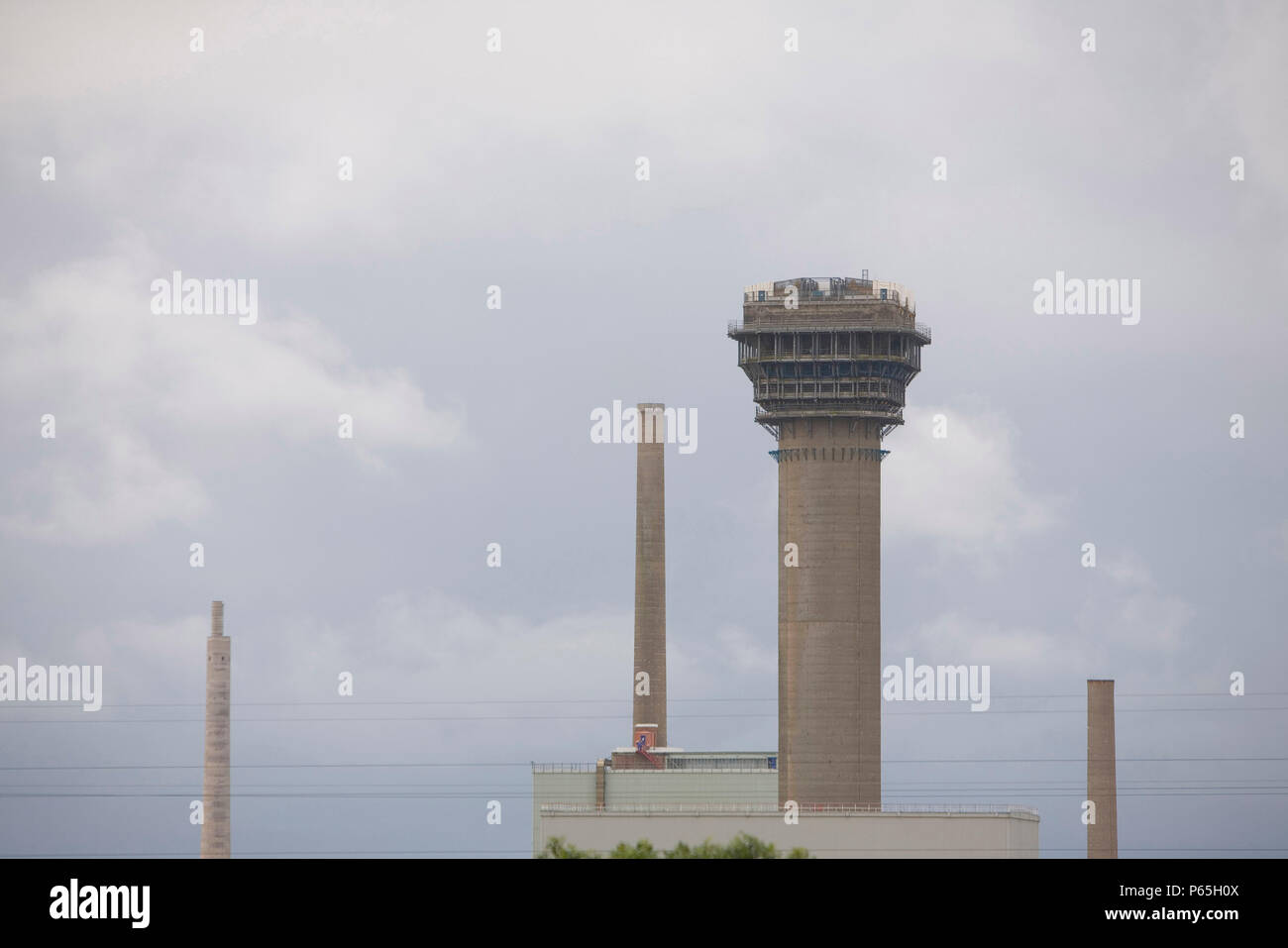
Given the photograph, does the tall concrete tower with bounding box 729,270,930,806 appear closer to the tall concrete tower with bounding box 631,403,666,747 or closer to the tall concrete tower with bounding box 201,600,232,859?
the tall concrete tower with bounding box 631,403,666,747

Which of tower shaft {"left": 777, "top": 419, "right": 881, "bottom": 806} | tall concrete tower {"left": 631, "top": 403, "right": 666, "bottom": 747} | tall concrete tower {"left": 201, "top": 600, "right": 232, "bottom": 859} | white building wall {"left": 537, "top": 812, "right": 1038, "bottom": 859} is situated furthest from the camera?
tall concrete tower {"left": 631, "top": 403, "right": 666, "bottom": 747}

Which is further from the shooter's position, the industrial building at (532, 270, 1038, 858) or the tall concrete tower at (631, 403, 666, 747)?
the tall concrete tower at (631, 403, 666, 747)

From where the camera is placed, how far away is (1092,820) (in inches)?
4341

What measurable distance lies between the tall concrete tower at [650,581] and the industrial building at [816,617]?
620 cm

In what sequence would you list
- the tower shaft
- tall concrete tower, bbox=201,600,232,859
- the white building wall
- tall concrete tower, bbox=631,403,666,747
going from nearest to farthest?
the white building wall < the tower shaft < tall concrete tower, bbox=201,600,232,859 < tall concrete tower, bbox=631,403,666,747

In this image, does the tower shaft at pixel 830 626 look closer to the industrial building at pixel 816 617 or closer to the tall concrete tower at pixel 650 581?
the industrial building at pixel 816 617

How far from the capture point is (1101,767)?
110312 millimetres

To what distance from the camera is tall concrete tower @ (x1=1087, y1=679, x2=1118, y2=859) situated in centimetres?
11006

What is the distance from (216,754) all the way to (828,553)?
40808 millimetres

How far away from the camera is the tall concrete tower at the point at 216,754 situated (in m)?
124

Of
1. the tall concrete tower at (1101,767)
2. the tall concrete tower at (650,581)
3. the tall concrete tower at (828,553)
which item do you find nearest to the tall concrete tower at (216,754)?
the tall concrete tower at (650,581)

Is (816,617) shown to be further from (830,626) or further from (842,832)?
(842,832)

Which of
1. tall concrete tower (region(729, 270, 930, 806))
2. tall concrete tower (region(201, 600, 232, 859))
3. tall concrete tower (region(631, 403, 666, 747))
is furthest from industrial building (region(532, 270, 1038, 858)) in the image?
tall concrete tower (region(201, 600, 232, 859))

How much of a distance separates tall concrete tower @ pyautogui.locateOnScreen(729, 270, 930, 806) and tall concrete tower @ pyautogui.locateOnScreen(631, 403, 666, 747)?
13.8m
